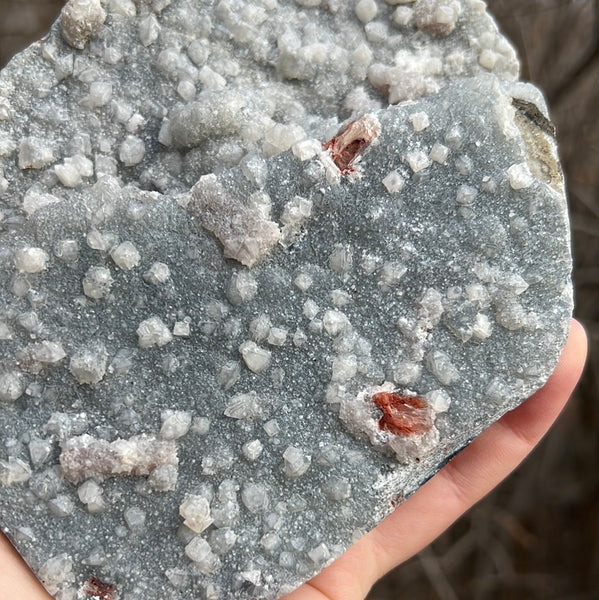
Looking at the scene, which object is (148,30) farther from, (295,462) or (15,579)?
(15,579)

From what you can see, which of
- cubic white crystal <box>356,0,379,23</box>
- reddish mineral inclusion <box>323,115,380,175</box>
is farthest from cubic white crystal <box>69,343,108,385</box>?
cubic white crystal <box>356,0,379,23</box>

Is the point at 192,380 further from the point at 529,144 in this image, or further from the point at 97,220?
the point at 529,144

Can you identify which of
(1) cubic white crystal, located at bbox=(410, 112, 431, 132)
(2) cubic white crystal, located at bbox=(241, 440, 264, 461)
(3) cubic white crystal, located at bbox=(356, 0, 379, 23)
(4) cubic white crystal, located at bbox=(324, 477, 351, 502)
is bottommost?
(4) cubic white crystal, located at bbox=(324, 477, 351, 502)

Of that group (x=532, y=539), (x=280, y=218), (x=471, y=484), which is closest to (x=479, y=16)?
(x=280, y=218)

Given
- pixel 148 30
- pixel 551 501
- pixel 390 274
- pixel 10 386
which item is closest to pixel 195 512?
pixel 10 386

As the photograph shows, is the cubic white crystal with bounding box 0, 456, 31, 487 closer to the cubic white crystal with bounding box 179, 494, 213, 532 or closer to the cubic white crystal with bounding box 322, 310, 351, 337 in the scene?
the cubic white crystal with bounding box 179, 494, 213, 532

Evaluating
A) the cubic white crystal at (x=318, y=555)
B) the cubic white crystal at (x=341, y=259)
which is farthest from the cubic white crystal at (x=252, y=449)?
the cubic white crystal at (x=341, y=259)
